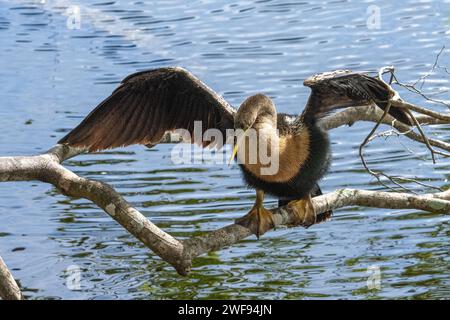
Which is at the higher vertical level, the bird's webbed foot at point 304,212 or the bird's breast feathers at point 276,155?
the bird's breast feathers at point 276,155

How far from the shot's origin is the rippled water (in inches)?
224

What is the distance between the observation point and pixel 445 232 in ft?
20.3

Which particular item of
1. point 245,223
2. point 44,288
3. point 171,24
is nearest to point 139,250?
point 44,288

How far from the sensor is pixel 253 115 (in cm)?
391

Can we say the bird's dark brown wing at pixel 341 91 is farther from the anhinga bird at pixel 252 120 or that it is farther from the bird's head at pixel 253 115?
the bird's head at pixel 253 115

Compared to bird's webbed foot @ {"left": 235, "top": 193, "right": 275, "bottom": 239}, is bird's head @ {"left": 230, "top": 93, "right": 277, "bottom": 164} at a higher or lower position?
higher

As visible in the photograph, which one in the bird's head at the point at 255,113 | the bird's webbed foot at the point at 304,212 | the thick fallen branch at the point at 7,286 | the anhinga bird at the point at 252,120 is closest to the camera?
the thick fallen branch at the point at 7,286

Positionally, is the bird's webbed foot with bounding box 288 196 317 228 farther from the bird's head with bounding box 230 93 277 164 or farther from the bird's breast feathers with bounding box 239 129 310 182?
the bird's head with bounding box 230 93 277 164

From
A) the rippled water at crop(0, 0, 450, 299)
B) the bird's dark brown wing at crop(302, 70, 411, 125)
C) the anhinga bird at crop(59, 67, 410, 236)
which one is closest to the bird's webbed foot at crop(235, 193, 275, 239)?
the anhinga bird at crop(59, 67, 410, 236)

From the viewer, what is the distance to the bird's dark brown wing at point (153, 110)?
14.4ft

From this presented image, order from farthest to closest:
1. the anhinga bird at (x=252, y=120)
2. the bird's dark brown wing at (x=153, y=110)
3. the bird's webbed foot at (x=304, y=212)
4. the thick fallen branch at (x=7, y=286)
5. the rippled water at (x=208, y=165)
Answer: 1. the rippled water at (x=208, y=165)
2. the bird's dark brown wing at (x=153, y=110)
3. the bird's webbed foot at (x=304, y=212)
4. the anhinga bird at (x=252, y=120)
5. the thick fallen branch at (x=7, y=286)

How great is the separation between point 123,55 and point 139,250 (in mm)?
3295

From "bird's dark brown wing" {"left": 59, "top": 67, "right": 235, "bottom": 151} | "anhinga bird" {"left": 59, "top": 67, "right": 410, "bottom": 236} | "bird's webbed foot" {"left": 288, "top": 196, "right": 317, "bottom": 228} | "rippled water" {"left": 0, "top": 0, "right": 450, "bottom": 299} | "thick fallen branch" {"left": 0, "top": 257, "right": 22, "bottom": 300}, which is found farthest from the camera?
"rippled water" {"left": 0, "top": 0, "right": 450, "bottom": 299}

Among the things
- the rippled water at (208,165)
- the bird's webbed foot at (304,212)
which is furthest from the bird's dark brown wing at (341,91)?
the rippled water at (208,165)
